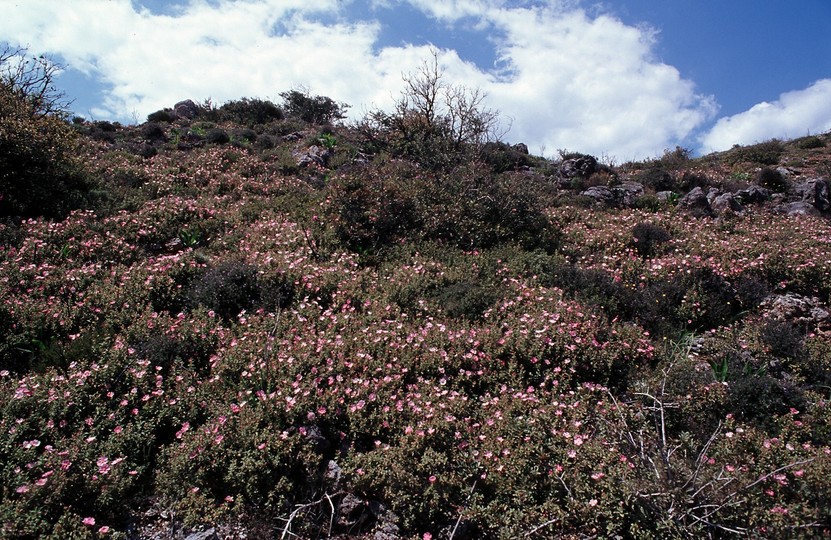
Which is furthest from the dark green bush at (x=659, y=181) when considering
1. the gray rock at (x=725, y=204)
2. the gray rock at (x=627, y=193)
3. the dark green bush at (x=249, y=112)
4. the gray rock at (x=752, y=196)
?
the dark green bush at (x=249, y=112)

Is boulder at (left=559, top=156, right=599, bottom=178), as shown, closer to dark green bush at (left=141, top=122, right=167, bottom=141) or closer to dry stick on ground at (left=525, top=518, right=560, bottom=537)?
dry stick on ground at (left=525, top=518, right=560, bottom=537)

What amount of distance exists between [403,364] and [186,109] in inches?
970

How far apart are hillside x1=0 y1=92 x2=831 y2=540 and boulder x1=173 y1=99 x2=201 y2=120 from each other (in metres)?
14.3

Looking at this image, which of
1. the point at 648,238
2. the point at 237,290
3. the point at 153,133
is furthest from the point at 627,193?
the point at 153,133

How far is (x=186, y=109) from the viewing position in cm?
2512

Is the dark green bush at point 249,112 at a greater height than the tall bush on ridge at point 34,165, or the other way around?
the dark green bush at point 249,112

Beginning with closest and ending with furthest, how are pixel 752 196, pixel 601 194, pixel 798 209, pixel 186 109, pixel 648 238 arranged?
pixel 648 238
pixel 798 209
pixel 752 196
pixel 601 194
pixel 186 109

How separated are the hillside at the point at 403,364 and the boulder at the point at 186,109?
14340 millimetres

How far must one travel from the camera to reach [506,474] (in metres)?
4.14

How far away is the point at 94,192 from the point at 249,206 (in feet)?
11.0

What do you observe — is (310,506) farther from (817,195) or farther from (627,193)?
(817,195)

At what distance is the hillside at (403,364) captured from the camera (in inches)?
151

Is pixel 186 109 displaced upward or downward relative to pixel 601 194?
upward

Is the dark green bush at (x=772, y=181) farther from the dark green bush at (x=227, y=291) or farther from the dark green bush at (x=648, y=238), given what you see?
the dark green bush at (x=227, y=291)
